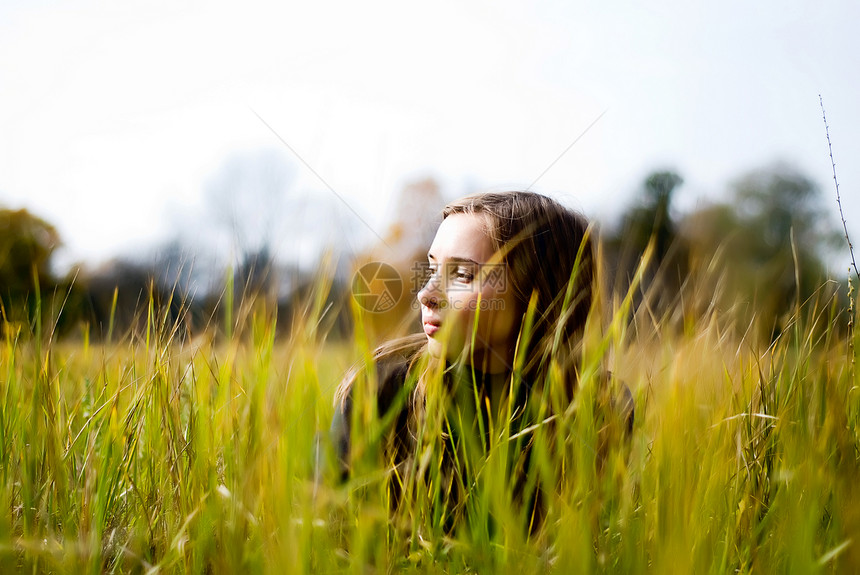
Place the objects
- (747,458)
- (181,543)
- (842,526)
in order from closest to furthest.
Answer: (181,543)
(842,526)
(747,458)

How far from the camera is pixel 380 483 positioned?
1048 mm

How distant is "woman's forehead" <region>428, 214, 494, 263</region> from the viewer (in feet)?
5.41

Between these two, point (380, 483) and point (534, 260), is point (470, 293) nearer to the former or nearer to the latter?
point (534, 260)

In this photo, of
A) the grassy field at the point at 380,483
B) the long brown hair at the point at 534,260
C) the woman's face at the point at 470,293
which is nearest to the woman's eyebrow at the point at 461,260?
the woman's face at the point at 470,293

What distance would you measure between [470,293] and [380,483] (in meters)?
0.55

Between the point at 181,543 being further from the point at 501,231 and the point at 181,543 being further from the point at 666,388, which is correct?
the point at 501,231

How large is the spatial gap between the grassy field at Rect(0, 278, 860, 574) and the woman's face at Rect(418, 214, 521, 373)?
1.05 ft

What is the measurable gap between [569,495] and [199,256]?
91cm

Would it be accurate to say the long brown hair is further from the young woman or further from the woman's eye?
the woman's eye

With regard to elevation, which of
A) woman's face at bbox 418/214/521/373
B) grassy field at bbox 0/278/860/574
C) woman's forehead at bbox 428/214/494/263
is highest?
woman's forehead at bbox 428/214/494/263

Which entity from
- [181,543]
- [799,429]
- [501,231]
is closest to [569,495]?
[799,429]

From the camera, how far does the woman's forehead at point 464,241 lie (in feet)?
5.41

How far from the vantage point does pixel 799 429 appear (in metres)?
1.19

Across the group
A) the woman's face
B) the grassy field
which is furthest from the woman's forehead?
the grassy field
